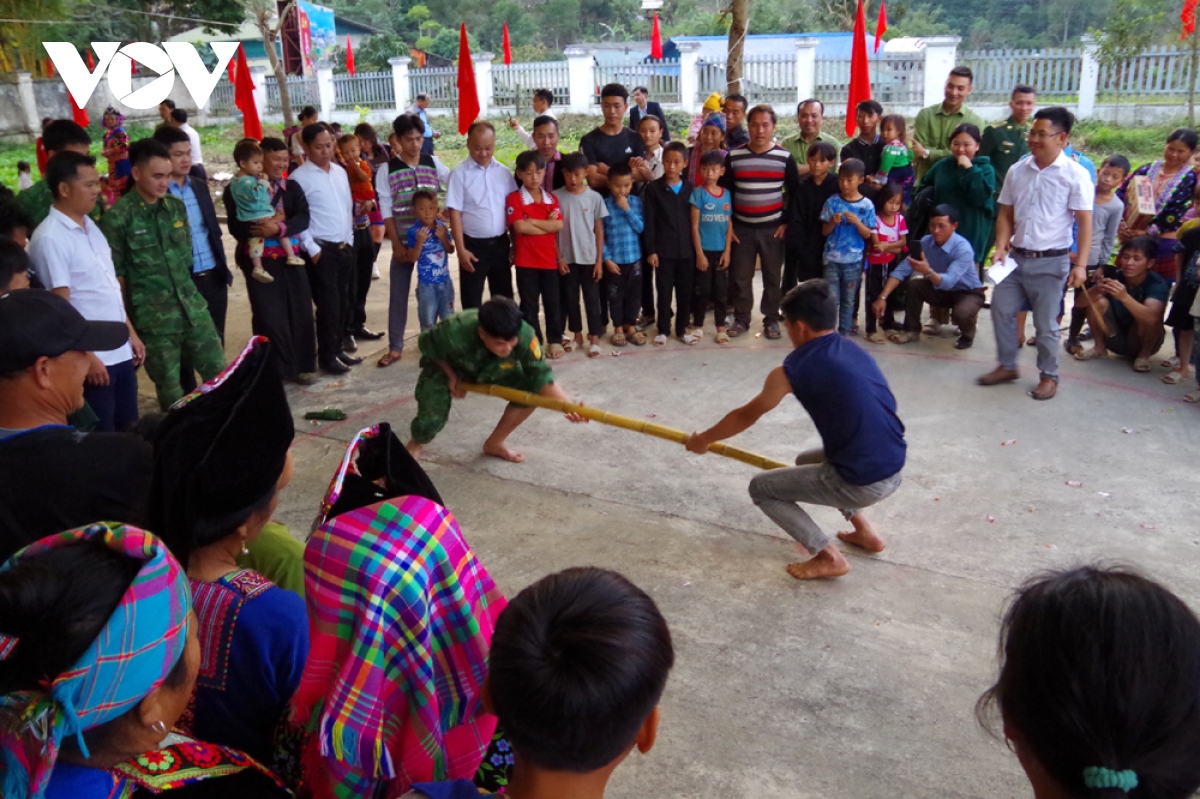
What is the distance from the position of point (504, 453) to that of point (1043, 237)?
140 inches

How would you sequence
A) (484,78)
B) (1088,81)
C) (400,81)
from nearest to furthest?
(1088,81)
(484,78)
(400,81)

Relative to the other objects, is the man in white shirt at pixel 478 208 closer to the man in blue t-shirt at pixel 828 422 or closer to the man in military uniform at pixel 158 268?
the man in military uniform at pixel 158 268

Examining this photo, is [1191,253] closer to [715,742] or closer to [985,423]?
[985,423]

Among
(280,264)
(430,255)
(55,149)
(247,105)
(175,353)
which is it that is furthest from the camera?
(247,105)

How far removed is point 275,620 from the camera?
5.64ft

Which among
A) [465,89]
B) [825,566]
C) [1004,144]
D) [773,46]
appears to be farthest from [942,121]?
[773,46]

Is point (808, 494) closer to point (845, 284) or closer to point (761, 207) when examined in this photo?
point (845, 284)

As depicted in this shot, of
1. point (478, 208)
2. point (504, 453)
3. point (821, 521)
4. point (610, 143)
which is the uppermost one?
point (610, 143)

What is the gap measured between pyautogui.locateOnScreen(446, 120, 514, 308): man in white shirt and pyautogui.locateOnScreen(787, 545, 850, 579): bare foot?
11.6 feet

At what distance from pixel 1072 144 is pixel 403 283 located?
564 inches

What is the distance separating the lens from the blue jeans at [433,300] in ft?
21.6

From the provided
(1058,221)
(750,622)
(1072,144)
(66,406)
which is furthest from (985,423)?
(1072,144)

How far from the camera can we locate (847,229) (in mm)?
6809

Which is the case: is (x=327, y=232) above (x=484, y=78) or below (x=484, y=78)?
below
